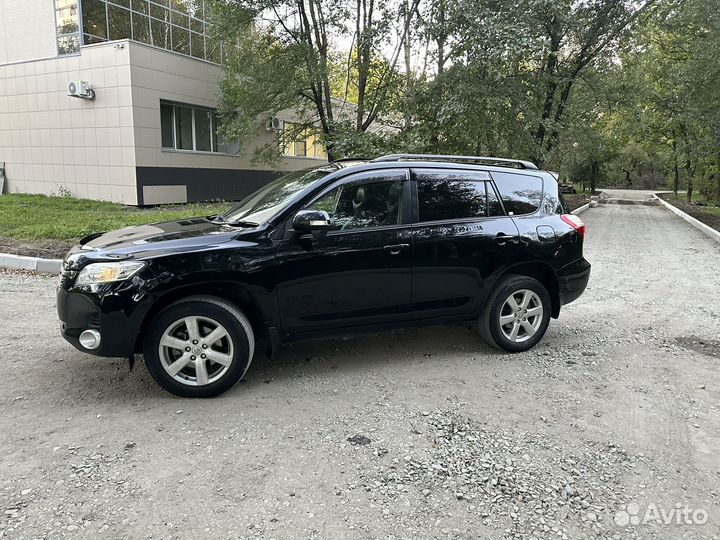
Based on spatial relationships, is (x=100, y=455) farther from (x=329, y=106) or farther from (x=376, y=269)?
(x=329, y=106)

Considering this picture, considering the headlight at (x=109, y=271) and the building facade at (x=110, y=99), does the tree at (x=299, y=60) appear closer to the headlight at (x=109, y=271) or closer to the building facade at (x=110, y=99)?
the building facade at (x=110, y=99)

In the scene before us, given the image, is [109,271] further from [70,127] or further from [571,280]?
[70,127]

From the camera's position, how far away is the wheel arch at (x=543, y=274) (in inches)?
192

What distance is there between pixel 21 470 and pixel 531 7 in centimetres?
1279

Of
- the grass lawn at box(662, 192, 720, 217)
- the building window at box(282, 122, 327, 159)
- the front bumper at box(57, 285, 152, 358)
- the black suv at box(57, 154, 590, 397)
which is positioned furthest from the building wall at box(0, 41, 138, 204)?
the grass lawn at box(662, 192, 720, 217)

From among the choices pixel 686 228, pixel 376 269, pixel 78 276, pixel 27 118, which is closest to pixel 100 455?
pixel 78 276

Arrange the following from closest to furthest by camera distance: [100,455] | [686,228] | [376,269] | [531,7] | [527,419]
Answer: [100,455]
[527,419]
[376,269]
[531,7]
[686,228]

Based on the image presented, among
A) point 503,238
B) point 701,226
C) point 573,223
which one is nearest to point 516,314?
point 503,238

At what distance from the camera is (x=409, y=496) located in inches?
107

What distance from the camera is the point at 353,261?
4.11m

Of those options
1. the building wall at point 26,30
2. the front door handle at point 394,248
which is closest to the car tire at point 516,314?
the front door handle at point 394,248

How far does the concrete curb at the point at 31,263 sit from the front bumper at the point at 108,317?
4.80m

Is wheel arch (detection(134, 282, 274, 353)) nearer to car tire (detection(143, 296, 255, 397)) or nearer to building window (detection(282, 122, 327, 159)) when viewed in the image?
car tire (detection(143, 296, 255, 397))

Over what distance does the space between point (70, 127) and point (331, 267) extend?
1782 cm
